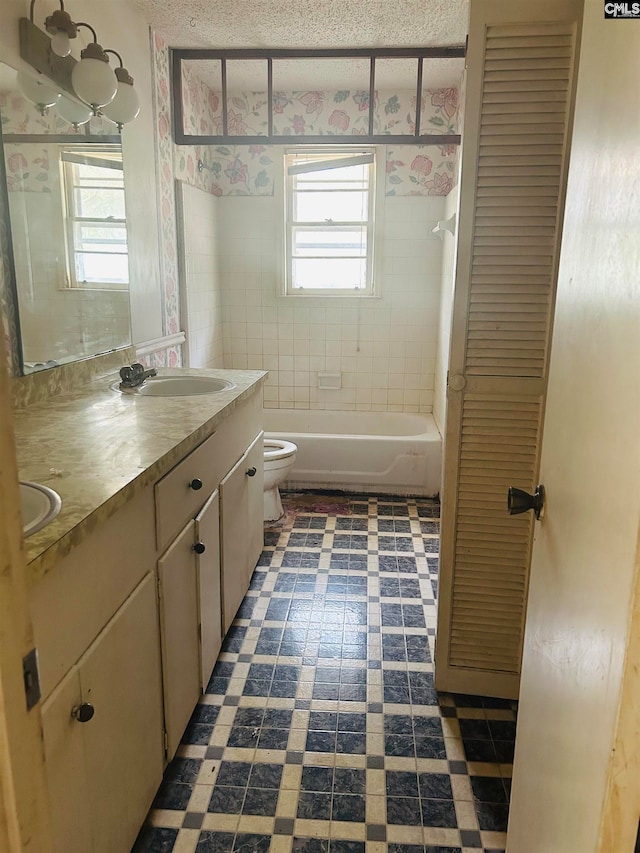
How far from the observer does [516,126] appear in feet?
5.24

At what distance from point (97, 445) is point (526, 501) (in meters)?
1.01

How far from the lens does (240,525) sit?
92.5 inches

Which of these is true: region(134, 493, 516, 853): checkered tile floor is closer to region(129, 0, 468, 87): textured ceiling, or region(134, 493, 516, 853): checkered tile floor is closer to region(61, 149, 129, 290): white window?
region(61, 149, 129, 290): white window

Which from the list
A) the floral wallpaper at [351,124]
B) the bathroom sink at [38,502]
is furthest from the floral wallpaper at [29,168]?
the floral wallpaper at [351,124]

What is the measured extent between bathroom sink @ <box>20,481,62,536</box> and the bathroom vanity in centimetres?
2

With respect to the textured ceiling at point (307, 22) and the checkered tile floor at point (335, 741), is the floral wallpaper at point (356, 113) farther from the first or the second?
the checkered tile floor at point (335, 741)

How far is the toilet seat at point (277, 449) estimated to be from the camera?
10.9 ft

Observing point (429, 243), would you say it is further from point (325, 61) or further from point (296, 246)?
point (325, 61)

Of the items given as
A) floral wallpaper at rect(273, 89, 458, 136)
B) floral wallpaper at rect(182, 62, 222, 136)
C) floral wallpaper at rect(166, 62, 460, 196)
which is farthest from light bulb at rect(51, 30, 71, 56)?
floral wallpaper at rect(273, 89, 458, 136)

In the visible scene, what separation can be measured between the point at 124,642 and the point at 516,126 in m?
1.55

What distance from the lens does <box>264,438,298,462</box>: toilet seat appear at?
3320 mm

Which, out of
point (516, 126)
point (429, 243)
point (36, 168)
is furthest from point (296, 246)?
point (516, 126)

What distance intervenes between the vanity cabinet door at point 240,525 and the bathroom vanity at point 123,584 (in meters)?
0.01

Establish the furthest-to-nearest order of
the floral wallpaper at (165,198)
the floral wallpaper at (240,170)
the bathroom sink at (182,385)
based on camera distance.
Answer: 1. the floral wallpaper at (240,170)
2. the floral wallpaper at (165,198)
3. the bathroom sink at (182,385)
